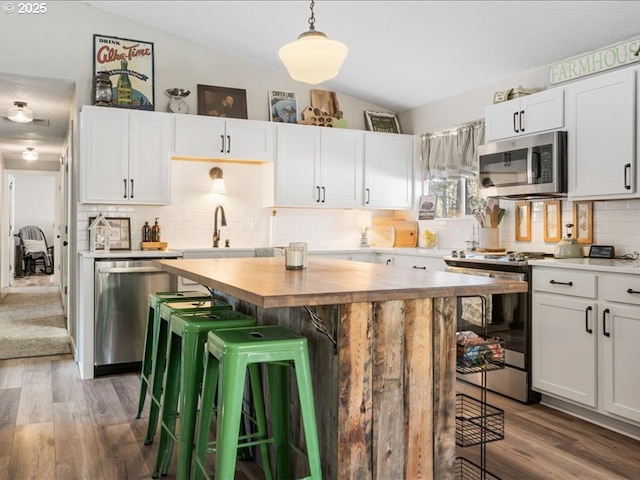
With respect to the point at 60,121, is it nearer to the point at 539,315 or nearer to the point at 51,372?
the point at 51,372

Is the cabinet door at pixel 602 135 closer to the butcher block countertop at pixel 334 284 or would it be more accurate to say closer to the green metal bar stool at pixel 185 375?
the butcher block countertop at pixel 334 284

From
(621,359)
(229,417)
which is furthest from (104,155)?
(621,359)

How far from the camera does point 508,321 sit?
149 inches

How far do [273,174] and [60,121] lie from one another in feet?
9.68

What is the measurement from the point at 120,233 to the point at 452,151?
312 cm

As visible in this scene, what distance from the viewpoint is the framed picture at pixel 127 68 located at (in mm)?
4738

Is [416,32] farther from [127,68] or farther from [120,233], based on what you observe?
[120,233]

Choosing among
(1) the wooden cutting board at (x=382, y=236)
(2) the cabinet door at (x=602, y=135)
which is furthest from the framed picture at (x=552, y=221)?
(1) the wooden cutting board at (x=382, y=236)

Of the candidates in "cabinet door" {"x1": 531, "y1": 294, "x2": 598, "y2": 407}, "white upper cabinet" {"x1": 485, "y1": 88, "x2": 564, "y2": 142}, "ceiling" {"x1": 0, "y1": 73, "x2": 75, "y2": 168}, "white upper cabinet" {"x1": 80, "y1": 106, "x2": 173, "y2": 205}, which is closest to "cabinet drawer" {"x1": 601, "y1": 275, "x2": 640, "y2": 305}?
"cabinet door" {"x1": 531, "y1": 294, "x2": 598, "y2": 407}

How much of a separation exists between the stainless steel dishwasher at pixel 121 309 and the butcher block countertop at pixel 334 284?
6.20ft

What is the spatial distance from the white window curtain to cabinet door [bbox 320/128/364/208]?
2.23ft

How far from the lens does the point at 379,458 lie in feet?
6.72

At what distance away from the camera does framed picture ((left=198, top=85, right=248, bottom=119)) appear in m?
5.11

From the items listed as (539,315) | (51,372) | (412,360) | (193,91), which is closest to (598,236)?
(539,315)
